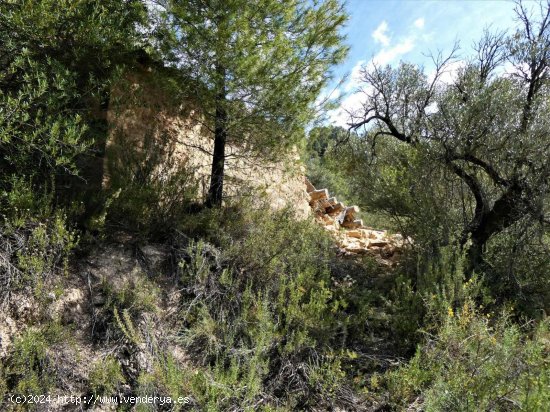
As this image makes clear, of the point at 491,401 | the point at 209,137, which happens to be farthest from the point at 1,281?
the point at 491,401

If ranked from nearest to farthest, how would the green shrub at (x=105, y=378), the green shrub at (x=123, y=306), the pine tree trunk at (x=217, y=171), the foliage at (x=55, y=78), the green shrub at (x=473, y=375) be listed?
the green shrub at (x=473, y=375) → the green shrub at (x=105, y=378) → the green shrub at (x=123, y=306) → the foliage at (x=55, y=78) → the pine tree trunk at (x=217, y=171)

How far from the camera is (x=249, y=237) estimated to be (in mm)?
4484

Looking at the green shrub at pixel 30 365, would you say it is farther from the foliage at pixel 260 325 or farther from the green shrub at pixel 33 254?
the foliage at pixel 260 325

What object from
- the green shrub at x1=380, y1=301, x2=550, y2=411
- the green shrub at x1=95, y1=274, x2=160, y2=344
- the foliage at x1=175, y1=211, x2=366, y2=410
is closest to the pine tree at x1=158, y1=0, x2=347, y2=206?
the foliage at x1=175, y1=211, x2=366, y2=410

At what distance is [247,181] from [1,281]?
3.05 m

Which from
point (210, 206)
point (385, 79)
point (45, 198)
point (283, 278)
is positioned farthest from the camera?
point (385, 79)

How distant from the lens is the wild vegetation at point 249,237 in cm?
286

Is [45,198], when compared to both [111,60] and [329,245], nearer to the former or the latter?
[111,60]

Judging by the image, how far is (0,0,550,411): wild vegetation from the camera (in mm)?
2863

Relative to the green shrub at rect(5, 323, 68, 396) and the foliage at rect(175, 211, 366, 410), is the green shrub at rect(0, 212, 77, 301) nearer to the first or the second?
the green shrub at rect(5, 323, 68, 396)

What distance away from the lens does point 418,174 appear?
5.24 metres

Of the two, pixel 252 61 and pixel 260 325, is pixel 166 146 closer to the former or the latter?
pixel 252 61

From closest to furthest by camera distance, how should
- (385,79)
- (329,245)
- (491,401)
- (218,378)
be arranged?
1. (491,401)
2. (218,378)
3. (329,245)
4. (385,79)

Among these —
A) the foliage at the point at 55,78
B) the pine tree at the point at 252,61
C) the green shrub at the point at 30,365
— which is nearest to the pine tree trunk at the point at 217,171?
the pine tree at the point at 252,61
